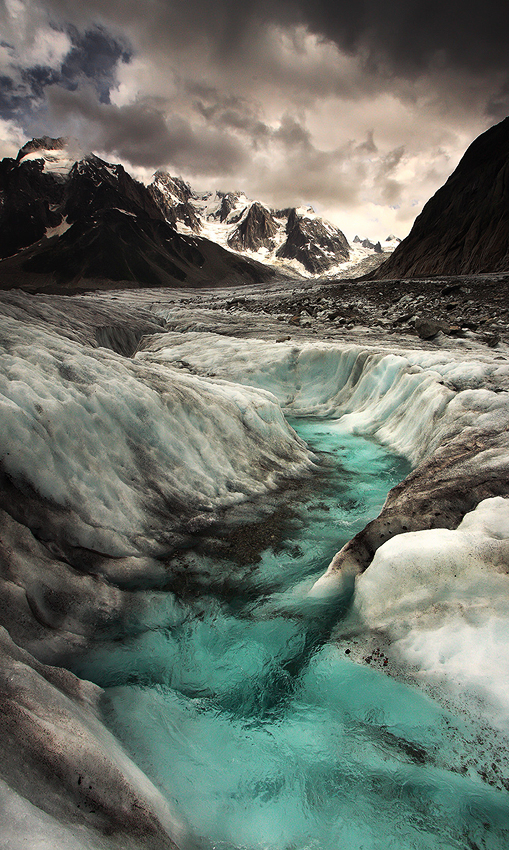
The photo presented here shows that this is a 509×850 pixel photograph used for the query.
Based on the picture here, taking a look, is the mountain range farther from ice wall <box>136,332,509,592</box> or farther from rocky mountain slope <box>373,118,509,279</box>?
ice wall <box>136,332,509,592</box>

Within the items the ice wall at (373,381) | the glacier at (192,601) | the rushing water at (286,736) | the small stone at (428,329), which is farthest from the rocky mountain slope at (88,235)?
the rushing water at (286,736)

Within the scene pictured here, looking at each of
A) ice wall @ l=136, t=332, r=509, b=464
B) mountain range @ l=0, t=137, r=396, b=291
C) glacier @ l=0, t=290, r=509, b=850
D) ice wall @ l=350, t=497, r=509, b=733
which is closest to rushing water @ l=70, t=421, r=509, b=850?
glacier @ l=0, t=290, r=509, b=850

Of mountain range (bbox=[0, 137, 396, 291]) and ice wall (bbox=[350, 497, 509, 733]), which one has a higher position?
mountain range (bbox=[0, 137, 396, 291])

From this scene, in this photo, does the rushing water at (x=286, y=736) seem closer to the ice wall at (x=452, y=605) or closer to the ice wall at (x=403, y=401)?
the ice wall at (x=452, y=605)

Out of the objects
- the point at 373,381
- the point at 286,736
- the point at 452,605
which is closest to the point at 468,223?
the point at 373,381

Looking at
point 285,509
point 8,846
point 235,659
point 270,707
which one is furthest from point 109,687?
point 285,509
